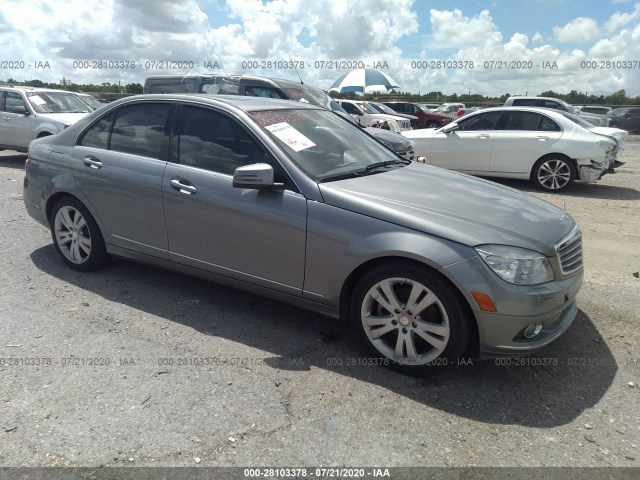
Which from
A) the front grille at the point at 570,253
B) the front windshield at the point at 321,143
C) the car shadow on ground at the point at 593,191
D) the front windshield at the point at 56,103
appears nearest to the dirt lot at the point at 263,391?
the front grille at the point at 570,253

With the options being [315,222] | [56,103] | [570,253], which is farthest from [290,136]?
[56,103]

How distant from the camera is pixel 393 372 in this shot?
3.27m

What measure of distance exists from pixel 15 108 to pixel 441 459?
12.4 metres

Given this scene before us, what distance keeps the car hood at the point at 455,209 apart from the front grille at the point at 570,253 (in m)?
0.05

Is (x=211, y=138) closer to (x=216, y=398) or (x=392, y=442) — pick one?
(x=216, y=398)

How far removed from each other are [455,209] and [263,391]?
1669mm

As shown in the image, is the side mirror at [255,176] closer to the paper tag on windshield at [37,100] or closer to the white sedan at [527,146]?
the white sedan at [527,146]

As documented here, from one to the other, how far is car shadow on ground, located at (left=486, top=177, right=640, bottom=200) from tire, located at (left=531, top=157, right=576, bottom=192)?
150 millimetres

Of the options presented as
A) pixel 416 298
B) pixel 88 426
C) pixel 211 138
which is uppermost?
pixel 211 138

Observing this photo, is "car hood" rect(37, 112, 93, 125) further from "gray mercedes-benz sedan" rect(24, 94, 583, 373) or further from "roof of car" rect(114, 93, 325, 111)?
"roof of car" rect(114, 93, 325, 111)

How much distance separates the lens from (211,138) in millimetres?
3906

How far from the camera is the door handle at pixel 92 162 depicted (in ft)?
14.4

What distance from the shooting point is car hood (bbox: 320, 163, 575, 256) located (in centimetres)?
304

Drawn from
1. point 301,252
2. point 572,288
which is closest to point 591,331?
point 572,288
